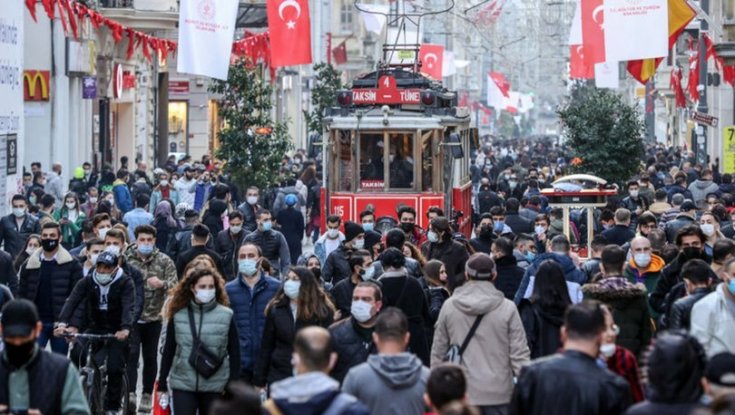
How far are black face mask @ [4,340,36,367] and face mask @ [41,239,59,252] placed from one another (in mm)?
6639

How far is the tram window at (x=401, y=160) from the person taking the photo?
1015 inches

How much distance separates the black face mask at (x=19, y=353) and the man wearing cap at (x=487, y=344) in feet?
9.20

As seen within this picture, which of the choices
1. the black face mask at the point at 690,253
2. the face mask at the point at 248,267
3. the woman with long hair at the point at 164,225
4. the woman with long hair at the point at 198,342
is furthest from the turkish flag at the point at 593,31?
the woman with long hair at the point at 198,342

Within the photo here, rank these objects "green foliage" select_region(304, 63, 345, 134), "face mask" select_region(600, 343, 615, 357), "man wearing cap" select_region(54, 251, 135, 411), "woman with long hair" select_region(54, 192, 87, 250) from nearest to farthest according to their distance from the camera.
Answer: "face mask" select_region(600, 343, 615, 357) < "man wearing cap" select_region(54, 251, 135, 411) < "woman with long hair" select_region(54, 192, 87, 250) < "green foliage" select_region(304, 63, 345, 134)

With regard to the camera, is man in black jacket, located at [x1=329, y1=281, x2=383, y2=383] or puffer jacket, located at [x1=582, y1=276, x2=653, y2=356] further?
puffer jacket, located at [x1=582, y1=276, x2=653, y2=356]

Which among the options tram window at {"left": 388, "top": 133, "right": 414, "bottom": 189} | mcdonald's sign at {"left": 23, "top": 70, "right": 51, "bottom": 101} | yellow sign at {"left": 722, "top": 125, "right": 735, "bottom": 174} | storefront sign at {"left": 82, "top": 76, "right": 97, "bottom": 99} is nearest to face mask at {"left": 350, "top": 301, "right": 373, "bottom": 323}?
tram window at {"left": 388, "top": 133, "right": 414, "bottom": 189}

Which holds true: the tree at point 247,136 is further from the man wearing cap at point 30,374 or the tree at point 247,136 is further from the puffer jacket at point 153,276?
the man wearing cap at point 30,374

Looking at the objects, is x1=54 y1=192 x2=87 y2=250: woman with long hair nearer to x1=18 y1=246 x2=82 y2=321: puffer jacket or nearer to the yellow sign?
x1=18 y1=246 x2=82 y2=321: puffer jacket

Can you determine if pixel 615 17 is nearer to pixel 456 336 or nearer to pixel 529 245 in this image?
pixel 529 245

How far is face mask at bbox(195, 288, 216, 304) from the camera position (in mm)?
12430

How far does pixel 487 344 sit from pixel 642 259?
359 centimetres

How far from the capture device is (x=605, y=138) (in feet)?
110

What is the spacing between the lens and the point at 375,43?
86.1 metres

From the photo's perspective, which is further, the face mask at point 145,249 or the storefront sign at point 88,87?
the storefront sign at point 88,87
